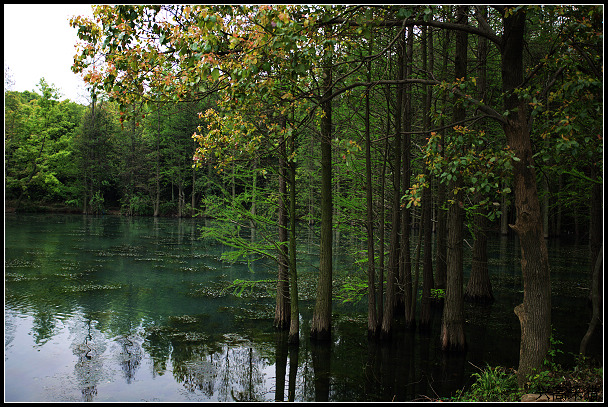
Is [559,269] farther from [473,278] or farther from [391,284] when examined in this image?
[391,284]

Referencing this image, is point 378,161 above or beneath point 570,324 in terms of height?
above

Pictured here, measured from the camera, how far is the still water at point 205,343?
8.25 meters

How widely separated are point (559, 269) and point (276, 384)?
58.0ft

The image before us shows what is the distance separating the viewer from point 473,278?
49.4 feet

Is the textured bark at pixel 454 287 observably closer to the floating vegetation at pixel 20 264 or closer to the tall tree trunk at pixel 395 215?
the tall tree trunk at pixel 395 215

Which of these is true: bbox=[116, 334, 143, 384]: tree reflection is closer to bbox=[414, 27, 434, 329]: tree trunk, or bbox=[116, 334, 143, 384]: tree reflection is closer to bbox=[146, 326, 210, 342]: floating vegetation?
bbox=[146, 326, 210, 342]: floating vegetation

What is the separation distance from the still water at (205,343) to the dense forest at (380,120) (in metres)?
0.86

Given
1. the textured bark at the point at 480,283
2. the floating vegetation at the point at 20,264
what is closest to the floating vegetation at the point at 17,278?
the floating vegetation at the point at 20,264

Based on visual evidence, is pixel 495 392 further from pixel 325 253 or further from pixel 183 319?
pixel 183 319

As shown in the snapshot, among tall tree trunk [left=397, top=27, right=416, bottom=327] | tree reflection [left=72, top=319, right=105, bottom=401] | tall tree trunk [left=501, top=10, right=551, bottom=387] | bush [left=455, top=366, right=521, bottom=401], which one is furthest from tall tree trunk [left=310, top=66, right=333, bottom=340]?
tall tree trunk [left=501, top=10, right=551, bottom=387]

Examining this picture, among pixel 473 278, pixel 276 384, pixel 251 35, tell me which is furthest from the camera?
pixel 473 278

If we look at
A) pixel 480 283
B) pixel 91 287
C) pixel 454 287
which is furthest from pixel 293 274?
pixel 91 287

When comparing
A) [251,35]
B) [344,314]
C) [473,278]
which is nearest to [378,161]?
[344,314]

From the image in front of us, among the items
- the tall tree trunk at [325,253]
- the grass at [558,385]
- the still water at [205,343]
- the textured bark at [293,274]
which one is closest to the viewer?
the grass at [558,385]
